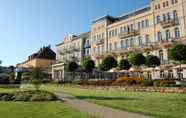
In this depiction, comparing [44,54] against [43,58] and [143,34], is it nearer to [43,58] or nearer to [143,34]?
[43,58]

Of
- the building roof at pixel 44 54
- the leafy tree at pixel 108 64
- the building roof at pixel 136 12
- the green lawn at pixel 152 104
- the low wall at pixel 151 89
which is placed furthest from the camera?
the building roof at pixel 44 54

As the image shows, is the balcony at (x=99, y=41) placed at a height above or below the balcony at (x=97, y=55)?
above

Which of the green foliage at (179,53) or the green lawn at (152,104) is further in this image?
the green foliage at (179,53)

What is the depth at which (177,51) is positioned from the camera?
4072 centimetres

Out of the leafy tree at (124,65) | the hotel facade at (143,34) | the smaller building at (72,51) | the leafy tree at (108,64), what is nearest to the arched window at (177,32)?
the hotel facade at (143,34)

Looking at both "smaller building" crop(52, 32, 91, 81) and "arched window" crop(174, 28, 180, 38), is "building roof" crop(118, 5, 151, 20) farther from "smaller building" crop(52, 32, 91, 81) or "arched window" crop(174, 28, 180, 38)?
"smaller building" crop(52, 32, 91, 81)

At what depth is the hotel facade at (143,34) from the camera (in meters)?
52.2

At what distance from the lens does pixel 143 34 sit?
61.2m

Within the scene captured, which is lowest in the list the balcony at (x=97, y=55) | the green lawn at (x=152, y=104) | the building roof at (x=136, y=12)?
the green lawn at (x=152, y=104)

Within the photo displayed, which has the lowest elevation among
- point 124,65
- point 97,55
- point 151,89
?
point 151,89

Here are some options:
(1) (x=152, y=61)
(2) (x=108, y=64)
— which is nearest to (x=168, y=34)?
(1) (x=152, y=61)

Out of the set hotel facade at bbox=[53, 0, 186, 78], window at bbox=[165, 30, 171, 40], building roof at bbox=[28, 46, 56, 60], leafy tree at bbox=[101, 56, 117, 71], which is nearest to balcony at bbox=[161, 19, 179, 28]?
hotel facade at bbox=[53, 0, 186, 78]

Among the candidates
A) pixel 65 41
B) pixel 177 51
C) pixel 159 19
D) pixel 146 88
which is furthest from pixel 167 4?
pixel 65 41

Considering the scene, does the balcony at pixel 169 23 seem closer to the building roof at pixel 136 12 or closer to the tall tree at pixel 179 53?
the building roof at pixel 136 12
